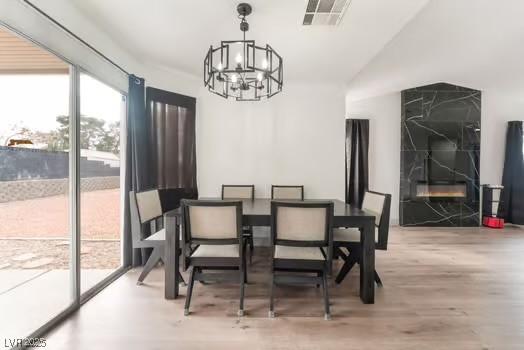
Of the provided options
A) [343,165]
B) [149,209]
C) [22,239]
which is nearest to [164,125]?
[149,209]

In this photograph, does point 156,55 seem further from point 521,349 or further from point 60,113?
point 521,349

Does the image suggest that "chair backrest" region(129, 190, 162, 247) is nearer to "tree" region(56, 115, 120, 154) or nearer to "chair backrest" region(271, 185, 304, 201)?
"tree" region(56, 115, 120, 154)

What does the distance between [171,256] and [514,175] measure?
6.63 m

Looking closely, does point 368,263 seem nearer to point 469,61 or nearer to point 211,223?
point 211,223

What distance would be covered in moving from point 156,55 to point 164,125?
2.89ft

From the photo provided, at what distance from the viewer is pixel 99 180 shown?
2928mm

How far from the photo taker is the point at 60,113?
227 cm

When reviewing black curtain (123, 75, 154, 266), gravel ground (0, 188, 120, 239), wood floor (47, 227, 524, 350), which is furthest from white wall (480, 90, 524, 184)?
gravel ground (0, 188, 120, 239)

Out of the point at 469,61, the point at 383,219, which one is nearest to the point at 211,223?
the point at 383,219

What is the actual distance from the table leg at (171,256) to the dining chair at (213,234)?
0.77 feet

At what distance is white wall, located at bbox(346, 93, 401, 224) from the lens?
5559mm

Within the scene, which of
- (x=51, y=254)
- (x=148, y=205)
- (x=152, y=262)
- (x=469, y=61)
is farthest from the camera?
(x=469, y=61)

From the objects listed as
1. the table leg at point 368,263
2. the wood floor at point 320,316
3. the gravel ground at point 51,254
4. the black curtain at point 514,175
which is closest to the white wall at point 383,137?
the black curtain at point 514,175

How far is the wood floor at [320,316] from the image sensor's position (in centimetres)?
183
